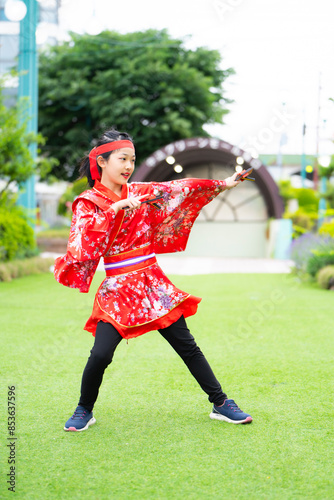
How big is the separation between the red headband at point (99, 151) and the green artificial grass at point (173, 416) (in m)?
1.31

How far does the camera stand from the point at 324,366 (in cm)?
435

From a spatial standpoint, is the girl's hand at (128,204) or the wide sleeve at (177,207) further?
the wide sleeve at (177,207)

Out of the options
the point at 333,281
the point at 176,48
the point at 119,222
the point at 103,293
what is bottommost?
the point at 333,281

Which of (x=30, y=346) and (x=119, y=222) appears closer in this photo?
(x=119, y=222)

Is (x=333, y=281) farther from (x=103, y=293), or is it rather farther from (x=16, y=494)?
(x=16, y=494)

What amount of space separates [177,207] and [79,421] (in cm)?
123

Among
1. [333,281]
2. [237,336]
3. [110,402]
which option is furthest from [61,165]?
[110,402]

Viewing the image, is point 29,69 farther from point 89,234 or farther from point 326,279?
point 89,234

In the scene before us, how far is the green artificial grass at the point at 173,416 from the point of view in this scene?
2.38m

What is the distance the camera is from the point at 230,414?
3.09 metres

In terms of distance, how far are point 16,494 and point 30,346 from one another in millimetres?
2810

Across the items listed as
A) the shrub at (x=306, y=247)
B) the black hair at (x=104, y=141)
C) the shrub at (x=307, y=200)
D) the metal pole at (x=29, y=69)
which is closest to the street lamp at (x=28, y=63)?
the metal pole at (x=29, y=69)

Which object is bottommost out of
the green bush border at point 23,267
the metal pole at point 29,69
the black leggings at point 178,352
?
the green bush border at point 23,267

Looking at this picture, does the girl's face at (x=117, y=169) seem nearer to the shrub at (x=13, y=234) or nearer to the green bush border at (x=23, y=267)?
the green bush border at (x=23, y=267)
